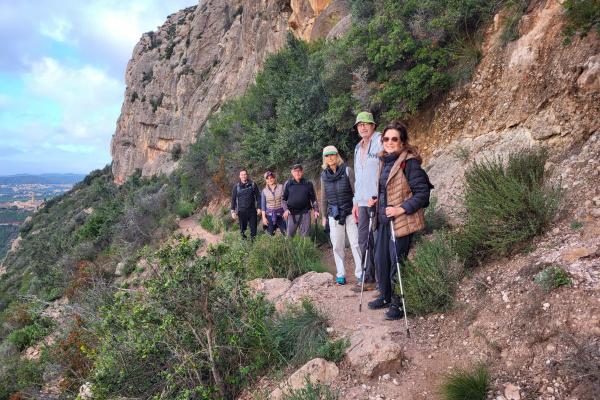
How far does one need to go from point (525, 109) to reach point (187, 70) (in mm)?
32583

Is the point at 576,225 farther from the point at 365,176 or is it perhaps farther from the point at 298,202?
the point at 298,202

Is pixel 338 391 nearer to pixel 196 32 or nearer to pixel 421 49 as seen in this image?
pixel 421 49

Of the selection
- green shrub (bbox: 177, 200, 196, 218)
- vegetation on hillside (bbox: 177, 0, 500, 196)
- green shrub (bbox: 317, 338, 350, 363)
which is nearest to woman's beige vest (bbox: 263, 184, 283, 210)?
vegetation on hillside (bbox: 177, 0, 500, 196)

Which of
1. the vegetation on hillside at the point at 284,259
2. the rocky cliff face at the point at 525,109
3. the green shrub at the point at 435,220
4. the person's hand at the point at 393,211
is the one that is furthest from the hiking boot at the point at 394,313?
the rocky cliff face at the point at 525,109

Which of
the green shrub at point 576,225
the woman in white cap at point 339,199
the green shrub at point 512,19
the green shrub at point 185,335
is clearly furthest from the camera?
the green shrub at point 512,19

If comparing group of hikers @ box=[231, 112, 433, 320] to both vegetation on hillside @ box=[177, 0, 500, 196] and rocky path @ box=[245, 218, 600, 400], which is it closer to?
rocky path @ box=[245, 218, 600, 400]

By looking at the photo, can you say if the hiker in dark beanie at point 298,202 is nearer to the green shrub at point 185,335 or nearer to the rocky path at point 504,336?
the rocky path at point 504,336

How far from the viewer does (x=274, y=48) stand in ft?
63.7

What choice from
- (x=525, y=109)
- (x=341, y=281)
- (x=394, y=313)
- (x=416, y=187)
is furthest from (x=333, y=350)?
(x=525, y=109)

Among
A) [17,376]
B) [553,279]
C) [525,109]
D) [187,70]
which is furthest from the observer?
[187,70]

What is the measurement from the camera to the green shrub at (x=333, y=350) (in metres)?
2.97

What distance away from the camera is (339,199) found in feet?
15.8

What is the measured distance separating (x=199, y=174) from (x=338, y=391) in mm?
14902

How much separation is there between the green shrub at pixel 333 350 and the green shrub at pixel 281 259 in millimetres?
2258
